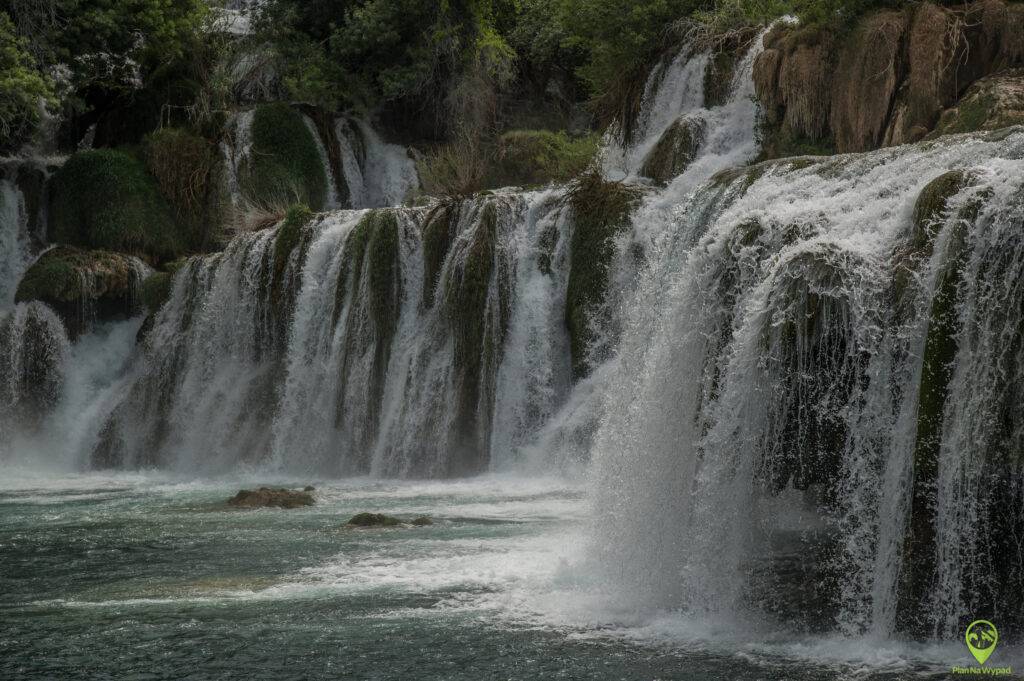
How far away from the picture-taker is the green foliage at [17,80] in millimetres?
21344

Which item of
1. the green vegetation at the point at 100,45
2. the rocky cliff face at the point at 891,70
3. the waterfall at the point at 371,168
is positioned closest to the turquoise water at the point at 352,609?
the rocky cliff face at the point at 891,70

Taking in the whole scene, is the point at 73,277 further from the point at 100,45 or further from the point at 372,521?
the point at 372,521

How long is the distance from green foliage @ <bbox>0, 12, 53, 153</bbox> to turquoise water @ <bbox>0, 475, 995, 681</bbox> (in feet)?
33.8

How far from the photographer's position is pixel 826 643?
770cm

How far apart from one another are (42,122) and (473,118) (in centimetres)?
931

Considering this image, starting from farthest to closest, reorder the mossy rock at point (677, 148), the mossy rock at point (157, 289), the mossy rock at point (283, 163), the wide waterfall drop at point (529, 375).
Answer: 1. the mossy rock at point (283, 163)
2. the mossy rock at point (157, 289)
3. the mossy rock at point (677, 148)
4. the wide waterfall drop at point (529, 375)

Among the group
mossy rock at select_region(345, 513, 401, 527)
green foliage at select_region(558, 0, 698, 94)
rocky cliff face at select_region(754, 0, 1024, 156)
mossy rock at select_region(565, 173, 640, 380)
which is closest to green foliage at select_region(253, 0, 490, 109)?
green foliage at select_region(558, 0, 698, 94)

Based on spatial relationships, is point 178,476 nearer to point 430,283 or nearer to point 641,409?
point 430,283

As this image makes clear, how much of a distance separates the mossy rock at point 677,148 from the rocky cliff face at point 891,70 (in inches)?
57.4

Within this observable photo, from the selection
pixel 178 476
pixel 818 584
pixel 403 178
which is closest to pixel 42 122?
pixel 403 178

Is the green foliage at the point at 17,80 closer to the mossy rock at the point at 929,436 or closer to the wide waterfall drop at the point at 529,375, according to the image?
the wide waterfall drop at the point at 529,375

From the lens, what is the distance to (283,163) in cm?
2553

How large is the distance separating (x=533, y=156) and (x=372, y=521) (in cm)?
1212

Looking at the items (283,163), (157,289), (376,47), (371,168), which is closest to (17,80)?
(157,289)
